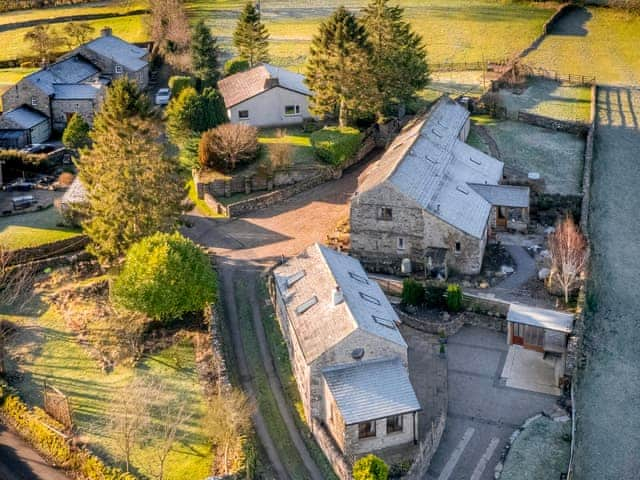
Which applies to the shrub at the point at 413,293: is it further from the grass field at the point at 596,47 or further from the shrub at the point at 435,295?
the grass field at the point at 596,47

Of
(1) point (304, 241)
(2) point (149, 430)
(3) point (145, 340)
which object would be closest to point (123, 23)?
(1) point (304, 241)

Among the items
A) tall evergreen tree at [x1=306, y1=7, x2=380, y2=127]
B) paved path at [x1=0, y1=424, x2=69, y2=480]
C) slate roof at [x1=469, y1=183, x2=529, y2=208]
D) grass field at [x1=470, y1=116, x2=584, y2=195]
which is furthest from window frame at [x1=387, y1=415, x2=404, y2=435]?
tall evergreen tree at [x1=306, y1=7, x2=380, y2=127]

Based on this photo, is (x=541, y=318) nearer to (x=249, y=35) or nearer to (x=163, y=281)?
(x=163, y=281)

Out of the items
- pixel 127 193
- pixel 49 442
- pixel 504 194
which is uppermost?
pixel 127 193

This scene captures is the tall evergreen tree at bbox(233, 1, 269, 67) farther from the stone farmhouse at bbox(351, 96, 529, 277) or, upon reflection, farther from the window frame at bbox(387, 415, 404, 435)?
the window frame at bbox(387, 415, 404, 435)

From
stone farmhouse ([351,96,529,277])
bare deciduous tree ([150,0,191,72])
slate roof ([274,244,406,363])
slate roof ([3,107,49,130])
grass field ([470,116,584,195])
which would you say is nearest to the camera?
slate roof ([274,244,406,363])

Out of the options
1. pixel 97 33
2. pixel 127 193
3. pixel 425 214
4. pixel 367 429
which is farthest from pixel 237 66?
pixel 367 429

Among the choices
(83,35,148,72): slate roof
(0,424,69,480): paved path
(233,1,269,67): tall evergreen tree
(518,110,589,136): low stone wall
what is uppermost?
(233,1,269,67): tall evergreen tree
